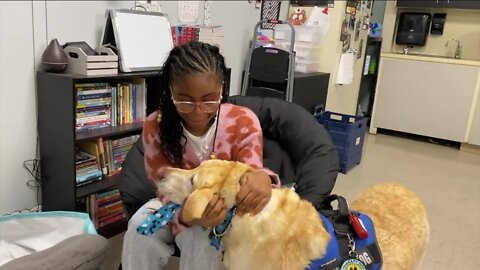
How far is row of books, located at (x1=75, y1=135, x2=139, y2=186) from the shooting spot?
2219mm

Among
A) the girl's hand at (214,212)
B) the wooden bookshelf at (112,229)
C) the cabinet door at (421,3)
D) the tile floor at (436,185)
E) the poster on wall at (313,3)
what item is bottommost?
the wooden bookshelf at (112,229)

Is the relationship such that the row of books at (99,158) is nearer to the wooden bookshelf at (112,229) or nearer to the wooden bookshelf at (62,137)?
the wooden bookshelf at (62,137)

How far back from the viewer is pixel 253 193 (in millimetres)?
1044

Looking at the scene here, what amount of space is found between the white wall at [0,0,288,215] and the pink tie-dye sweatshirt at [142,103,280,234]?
1013 millimetres

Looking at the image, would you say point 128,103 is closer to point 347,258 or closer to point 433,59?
point 347,258

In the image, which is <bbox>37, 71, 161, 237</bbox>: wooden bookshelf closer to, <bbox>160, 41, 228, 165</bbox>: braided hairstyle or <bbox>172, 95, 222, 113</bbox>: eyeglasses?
<bbox>160, 41, 228, 165</bbox>: braided hairstyle

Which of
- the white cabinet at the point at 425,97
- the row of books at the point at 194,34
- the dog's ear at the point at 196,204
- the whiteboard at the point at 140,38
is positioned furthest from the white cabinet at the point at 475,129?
the dog's ear at the point at 196,204

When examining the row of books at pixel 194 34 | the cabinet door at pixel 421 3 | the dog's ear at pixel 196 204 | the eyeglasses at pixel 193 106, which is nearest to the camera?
the dog's ear at pixel 196 204

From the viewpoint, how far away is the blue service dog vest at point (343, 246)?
116 centimetres

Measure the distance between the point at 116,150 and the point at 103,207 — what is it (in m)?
0.32

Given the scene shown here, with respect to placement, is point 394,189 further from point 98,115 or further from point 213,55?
point 98,115

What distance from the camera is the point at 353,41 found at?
14.0 feet

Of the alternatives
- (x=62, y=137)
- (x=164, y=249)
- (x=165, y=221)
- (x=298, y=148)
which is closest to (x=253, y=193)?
(x=165, y=221)

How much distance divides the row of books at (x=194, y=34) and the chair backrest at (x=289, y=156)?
1.16 meters
